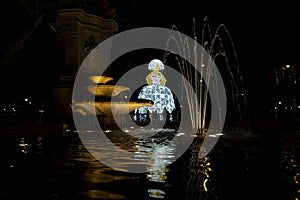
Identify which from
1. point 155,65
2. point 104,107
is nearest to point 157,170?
point 104,107

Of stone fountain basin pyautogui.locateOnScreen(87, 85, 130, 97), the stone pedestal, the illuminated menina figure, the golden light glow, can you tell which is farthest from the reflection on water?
the illuminated menina figure

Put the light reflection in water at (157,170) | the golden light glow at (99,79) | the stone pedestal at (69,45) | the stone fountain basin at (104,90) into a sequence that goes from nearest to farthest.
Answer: the light reflection in water at (157,170) < the stone fountain basin at (104,90) < the golden light glow at (99,79) < the stone pedestal at (69,45)

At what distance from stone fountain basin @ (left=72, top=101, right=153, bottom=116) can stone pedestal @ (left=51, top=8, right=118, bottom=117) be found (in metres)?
1.55

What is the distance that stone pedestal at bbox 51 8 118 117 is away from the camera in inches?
708

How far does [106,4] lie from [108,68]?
4.01 m

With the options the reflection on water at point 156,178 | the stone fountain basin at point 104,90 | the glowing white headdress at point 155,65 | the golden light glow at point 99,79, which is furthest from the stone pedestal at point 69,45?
the glowing white headdress at point 155,65

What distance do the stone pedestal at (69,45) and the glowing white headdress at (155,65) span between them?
29077 mm

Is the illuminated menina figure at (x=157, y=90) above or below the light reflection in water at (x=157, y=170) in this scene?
above

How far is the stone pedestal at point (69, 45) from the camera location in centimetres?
1798

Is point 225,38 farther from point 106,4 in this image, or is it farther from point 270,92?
point 106,4

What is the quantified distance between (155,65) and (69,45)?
100 ft

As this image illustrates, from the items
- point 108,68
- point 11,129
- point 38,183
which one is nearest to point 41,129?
point 11,129

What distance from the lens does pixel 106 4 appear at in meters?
20.8

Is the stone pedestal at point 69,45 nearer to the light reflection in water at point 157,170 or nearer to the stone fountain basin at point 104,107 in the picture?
the stone fountain basin at point 104,107
